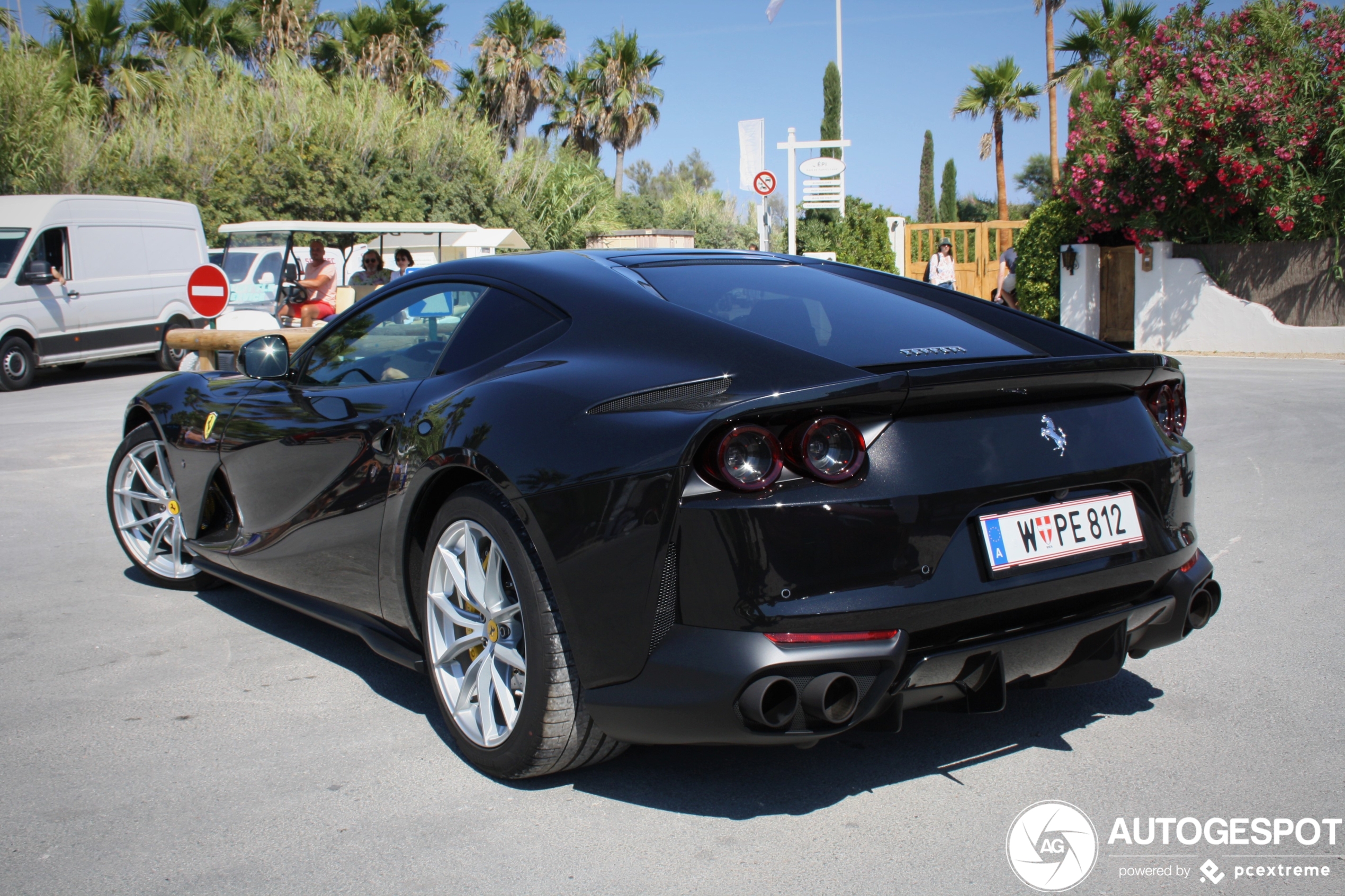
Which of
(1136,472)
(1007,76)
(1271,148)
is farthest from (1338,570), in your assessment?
(1007,76)

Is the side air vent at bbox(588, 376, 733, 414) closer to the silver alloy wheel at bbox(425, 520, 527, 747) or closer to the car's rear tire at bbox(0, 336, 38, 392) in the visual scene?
the silver alloy wheel at bbox(425, 520, 527, 747)

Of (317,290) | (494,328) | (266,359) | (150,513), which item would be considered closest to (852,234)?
(317,290)

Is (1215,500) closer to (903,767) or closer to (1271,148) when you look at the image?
(903,767)

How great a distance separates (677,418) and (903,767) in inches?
46.6

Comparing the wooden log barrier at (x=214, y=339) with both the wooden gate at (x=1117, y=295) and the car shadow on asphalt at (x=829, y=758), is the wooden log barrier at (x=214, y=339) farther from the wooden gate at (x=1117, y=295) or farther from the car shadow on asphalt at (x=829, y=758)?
the wooden gate at (x=1117, y=295)

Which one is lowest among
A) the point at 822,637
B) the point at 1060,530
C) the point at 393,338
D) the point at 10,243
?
the point at 822,637

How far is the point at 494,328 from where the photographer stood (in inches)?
128

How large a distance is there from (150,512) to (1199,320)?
15.9 metres

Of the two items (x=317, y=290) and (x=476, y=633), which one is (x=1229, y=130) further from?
(x=476, y=633)

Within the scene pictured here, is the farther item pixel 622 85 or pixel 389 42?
pixel 622 85

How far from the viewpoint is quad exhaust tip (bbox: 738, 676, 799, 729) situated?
230 centimetres

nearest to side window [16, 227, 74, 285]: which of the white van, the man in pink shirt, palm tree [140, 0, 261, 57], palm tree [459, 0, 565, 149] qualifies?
the white van

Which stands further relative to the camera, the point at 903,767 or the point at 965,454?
the point at 903,767

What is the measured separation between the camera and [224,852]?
101 inches
